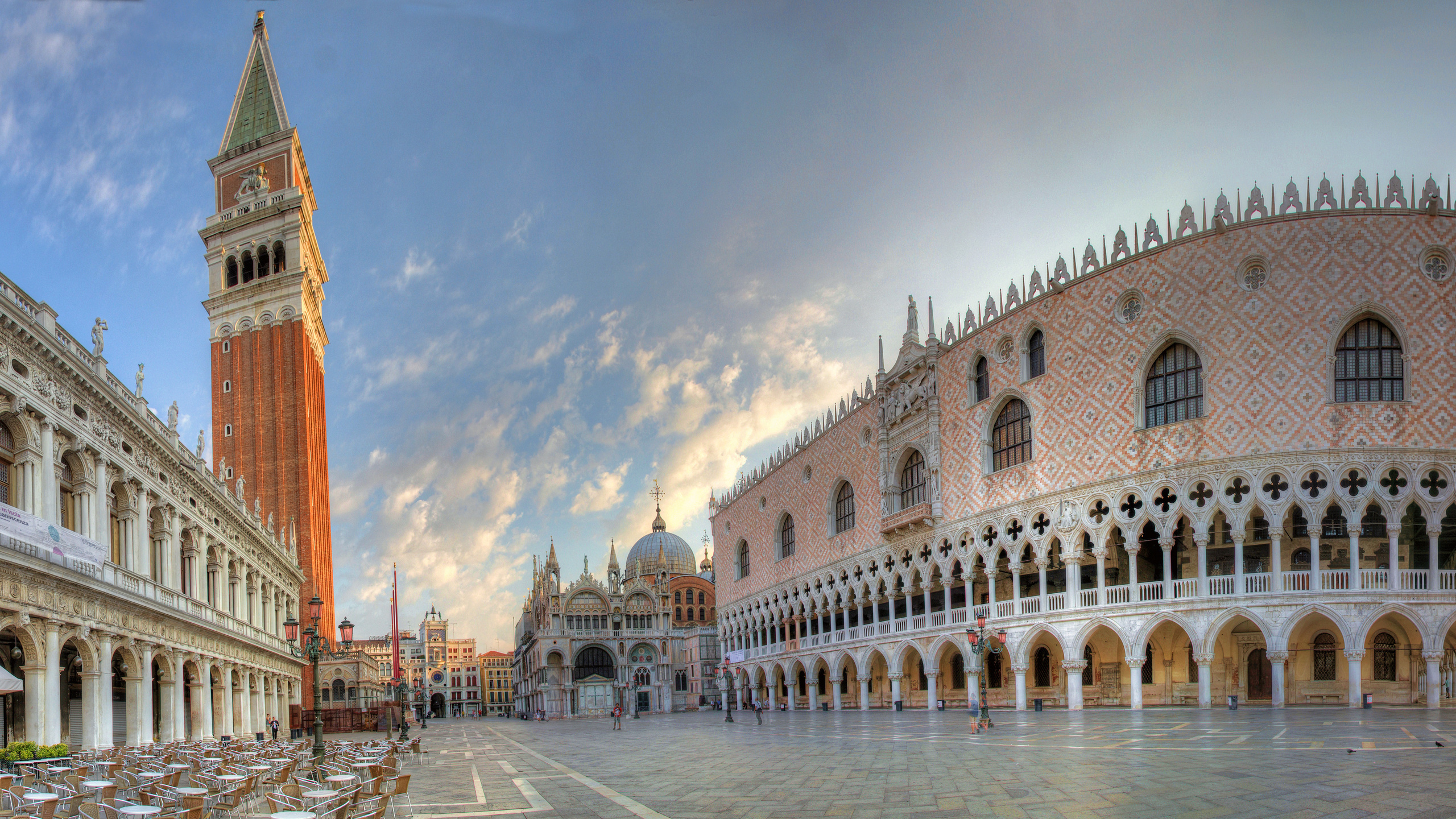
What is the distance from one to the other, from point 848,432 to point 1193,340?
2215 centimetres

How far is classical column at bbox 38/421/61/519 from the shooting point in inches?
843

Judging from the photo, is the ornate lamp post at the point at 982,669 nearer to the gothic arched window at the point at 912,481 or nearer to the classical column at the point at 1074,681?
the classical column at the point at 1074,681

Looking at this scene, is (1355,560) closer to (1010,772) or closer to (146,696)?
(1010,772)

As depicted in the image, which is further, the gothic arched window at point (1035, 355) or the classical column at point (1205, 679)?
the gothic arched window at point (1035, 355)

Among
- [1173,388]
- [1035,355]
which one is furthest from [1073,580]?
[1035,355]

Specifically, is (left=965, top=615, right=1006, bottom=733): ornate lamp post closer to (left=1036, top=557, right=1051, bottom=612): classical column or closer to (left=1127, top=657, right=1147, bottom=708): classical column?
(left=1036, top=557, right=1051, bottom=612): classical column

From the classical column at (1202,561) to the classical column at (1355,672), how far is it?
4.31 metres

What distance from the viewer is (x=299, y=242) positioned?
6575 centimetres

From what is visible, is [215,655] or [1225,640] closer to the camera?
[215,655]

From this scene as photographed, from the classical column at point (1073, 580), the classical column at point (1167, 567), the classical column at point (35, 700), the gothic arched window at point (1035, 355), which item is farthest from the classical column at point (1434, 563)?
the classical column at point (35, 700)

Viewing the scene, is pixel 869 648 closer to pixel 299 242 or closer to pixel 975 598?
pixel 975 598

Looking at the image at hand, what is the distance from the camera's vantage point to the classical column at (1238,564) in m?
33.1

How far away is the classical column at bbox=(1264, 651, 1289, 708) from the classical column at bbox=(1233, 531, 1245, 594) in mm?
2118

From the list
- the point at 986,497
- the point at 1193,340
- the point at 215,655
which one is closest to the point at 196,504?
the point at 215,655
